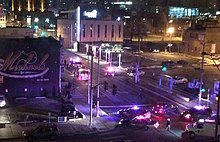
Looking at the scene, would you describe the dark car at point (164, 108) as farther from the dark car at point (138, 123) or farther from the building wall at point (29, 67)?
the building wall at point (29, 67)

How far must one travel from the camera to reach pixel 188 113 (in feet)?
132

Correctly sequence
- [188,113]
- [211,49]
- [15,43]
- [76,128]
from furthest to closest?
[211,49] → [15,43] → [188,113] → [76,128]

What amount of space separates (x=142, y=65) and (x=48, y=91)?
3014 cm

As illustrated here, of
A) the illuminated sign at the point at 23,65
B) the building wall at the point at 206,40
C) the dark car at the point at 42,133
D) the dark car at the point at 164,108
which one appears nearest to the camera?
the dark car at the point at 42,133

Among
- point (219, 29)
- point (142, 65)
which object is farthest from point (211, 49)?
point (142, 65)

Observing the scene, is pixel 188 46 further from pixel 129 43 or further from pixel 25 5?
pixel 25 5

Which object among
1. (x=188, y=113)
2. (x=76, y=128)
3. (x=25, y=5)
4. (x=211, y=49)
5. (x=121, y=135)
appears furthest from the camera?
(x=25, y=5)

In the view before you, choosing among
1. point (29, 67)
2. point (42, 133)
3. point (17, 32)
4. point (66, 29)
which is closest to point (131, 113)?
point (42, 133)

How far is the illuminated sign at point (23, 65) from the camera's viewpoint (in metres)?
47.9

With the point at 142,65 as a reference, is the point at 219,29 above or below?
above

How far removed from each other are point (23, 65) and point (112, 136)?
63.1 ft

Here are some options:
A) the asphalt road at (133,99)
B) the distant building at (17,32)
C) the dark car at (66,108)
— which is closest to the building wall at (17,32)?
the distant building at (17,32)

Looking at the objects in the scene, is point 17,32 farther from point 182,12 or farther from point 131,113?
point 182,12

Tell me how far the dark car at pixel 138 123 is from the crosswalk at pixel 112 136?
191cm
